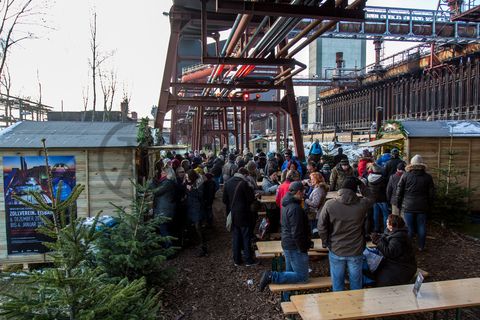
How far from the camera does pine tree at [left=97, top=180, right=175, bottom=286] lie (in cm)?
500

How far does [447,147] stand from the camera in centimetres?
1034

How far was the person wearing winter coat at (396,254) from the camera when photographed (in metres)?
4.48

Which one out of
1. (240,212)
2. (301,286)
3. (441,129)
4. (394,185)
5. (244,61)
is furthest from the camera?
(441,129)

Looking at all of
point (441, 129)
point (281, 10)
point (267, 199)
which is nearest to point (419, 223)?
point (267, 199)

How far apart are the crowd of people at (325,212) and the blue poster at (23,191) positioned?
2171mm

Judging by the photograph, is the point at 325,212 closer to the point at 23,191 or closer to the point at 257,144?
the point at 23,191

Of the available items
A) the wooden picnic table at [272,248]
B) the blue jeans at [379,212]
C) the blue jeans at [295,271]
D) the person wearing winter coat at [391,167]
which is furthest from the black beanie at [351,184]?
the person wearing winter coat at [391,167]

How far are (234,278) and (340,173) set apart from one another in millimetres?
3494

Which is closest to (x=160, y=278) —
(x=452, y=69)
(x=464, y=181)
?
(x=464, y=181)

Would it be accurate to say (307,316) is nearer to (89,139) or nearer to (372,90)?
(89,139)

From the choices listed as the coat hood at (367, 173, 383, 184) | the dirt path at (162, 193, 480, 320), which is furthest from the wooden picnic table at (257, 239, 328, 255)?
the coat hood at (367, 173, 383, 184)

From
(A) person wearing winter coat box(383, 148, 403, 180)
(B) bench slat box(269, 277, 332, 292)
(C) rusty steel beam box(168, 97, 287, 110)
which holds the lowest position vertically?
(B) bench slat box(269, 277, 332, 292)

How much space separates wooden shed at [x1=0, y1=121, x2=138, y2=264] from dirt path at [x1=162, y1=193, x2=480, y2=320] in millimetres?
2139

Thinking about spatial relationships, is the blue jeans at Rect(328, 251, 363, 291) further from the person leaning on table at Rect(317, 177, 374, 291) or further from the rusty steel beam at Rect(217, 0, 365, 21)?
the rusty steel beam at Rect(217, 0, 365, 21)
